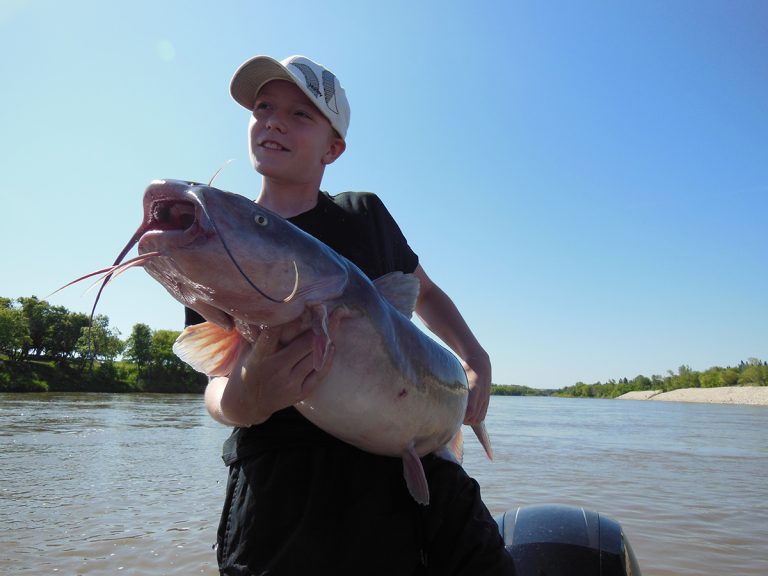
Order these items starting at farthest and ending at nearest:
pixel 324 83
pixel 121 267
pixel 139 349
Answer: pixel 139 349 → pixel 324 83 → pixel 121 267

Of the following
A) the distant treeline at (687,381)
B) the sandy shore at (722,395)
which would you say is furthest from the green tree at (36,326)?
the distant treeline at (687,381)

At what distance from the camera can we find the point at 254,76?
2133 mm

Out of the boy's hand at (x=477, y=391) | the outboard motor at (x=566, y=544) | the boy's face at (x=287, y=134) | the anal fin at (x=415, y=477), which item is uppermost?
the boy's face at (x=287, y=134)

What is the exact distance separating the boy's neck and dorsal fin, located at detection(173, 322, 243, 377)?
0.64 m

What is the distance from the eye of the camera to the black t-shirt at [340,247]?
1709 mm

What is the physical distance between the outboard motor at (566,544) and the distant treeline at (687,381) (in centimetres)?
9081

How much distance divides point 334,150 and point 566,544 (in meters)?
2.09

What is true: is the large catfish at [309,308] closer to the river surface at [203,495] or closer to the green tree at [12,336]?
the river surface at [203,495]

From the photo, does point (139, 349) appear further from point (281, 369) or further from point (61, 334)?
point (281, 369)

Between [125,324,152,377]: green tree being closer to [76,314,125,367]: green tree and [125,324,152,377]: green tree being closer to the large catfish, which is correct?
[76,314,125,367]: green tree

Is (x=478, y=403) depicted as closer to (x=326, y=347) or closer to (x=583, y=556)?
(x=583, y=556)

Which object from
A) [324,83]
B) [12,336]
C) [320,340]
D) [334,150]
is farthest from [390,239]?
[12,336]

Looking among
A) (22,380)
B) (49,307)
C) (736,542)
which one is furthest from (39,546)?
(49,307)

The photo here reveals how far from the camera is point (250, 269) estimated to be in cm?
129
